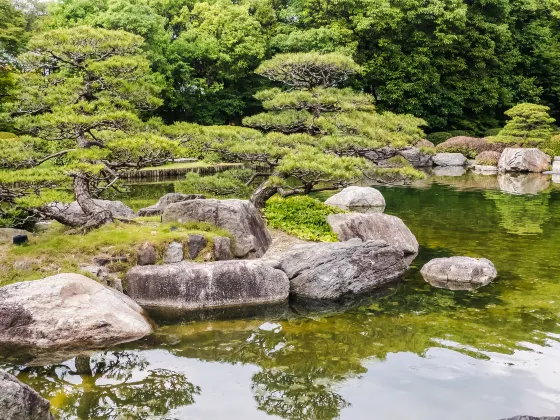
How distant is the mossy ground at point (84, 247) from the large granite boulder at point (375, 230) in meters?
3.22

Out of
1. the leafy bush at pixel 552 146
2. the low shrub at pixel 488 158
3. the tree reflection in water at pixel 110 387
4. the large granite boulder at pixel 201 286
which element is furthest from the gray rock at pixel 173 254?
the leafy bush at pixel 552 146

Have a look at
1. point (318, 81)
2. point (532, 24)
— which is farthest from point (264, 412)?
point (532, 24)

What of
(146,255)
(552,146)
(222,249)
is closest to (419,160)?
(552,146)

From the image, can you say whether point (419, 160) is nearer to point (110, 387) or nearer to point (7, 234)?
point (7, 234)

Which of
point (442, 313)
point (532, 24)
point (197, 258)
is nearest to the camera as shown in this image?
point (442, 313)

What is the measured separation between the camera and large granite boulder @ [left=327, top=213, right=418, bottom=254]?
12.8 metres

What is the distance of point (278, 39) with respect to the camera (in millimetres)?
37438

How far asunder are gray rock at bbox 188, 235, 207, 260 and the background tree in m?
1.98

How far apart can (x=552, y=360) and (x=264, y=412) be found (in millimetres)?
4102

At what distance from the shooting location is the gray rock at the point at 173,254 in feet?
33.9

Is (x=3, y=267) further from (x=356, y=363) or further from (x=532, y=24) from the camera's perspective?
(x=532, y=24)

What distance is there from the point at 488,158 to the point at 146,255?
29983 mm

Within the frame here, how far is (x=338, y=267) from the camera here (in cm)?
1038

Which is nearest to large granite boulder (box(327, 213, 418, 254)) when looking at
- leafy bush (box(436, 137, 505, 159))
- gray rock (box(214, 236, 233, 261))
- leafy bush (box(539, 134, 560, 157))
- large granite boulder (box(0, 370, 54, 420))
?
gray rock (box(214, 236, 233, 261))
